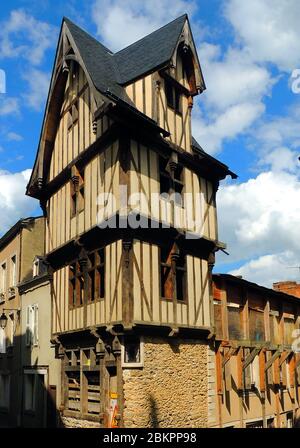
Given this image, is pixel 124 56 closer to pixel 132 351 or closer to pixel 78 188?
pixel 78 188

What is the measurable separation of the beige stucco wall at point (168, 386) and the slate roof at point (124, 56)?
6.92 meters

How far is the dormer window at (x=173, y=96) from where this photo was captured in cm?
1555

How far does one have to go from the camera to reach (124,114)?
13.5m

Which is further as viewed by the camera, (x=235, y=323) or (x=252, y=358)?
(x=235, y=323)

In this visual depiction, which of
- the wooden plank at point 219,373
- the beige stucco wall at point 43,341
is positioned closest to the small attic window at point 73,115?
the beige stucco wall at point 43,341

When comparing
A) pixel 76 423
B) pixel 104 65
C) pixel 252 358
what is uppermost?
pixel 104 65

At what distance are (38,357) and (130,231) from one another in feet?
24.6

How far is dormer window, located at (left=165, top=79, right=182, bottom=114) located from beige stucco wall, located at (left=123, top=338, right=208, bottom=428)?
669 cm

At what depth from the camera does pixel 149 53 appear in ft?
52.4

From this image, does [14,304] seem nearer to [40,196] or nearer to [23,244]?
[23,244]

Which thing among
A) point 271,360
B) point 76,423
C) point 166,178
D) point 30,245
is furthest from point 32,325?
point 271,360

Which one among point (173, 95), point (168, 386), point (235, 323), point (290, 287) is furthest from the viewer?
point (290, 287)

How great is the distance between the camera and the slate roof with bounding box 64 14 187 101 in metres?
15.0

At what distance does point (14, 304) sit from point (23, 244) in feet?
8.04
